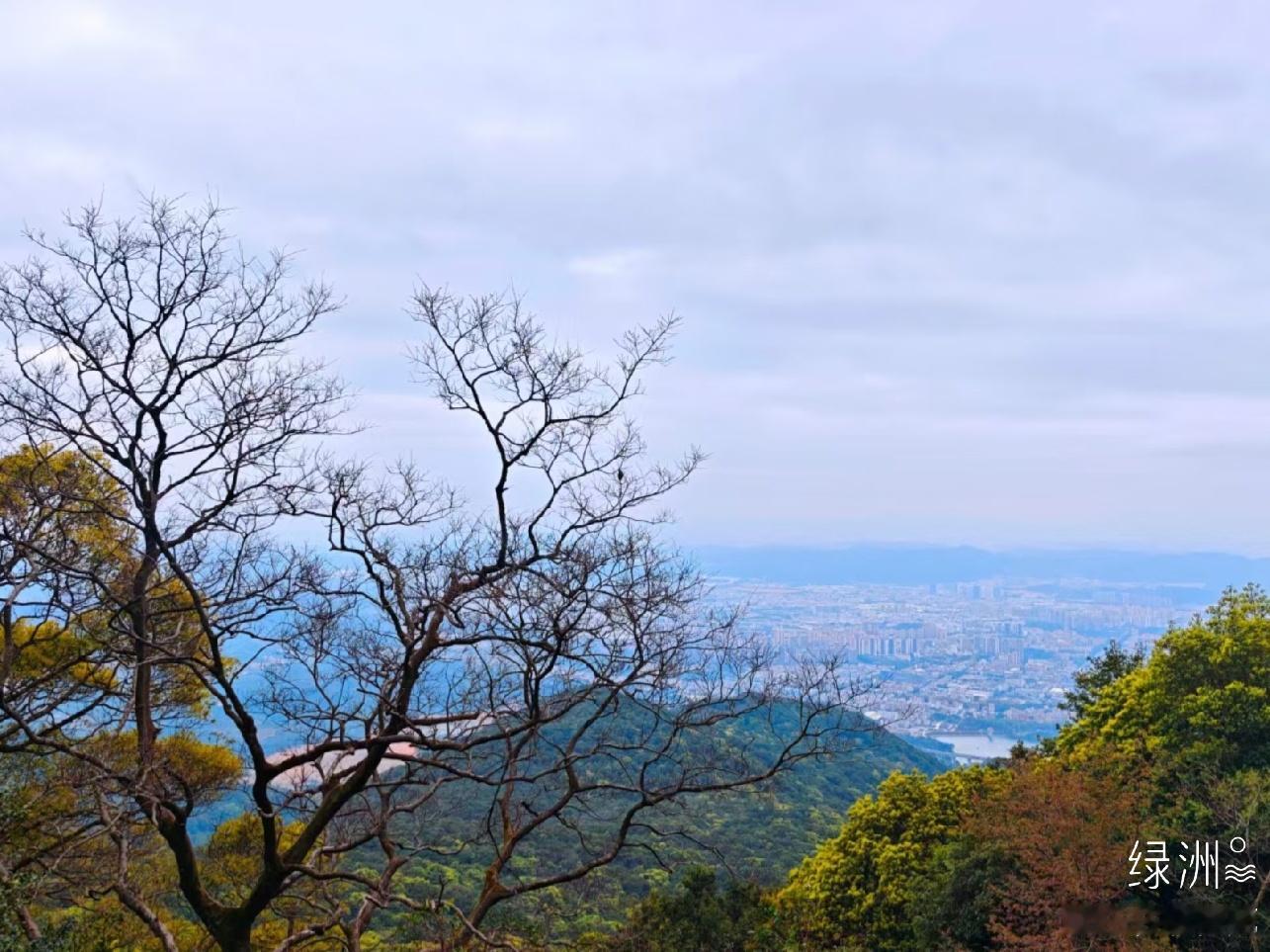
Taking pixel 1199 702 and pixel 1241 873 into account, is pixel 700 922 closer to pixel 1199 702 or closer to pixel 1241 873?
pixel 1241 873

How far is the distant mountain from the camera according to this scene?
130 meters

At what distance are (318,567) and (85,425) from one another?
1.91 meters

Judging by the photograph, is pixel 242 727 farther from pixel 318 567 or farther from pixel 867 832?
pixel 867 832

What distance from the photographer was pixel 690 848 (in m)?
23.0

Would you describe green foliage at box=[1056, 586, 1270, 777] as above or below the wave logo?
above

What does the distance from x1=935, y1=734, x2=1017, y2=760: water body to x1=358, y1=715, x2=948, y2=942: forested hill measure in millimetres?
17891

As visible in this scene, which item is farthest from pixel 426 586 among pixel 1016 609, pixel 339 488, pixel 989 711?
pixel 1016 609

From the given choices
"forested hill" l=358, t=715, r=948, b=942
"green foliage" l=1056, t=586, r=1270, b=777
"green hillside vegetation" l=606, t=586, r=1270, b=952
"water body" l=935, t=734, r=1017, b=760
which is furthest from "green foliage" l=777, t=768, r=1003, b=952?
"water body" l=935, t=734, r=1017, b=760

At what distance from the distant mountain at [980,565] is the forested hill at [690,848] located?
245 ft

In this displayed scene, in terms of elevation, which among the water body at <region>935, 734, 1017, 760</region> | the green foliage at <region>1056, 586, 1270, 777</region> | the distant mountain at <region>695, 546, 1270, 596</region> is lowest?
the water body at <region>935, 734, 1017, 760</region>

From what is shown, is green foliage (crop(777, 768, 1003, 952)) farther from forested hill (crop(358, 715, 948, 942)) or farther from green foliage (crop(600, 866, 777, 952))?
forested hill (crop(358, 715, 948, 942))

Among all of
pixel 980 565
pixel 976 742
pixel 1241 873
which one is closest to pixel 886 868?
pixel 1241 873

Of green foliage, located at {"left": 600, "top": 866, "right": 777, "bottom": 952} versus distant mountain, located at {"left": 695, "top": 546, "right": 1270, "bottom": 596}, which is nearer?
green foliage, located at {"left": 600, "top": 866, "right": 777, "bottom": 952}

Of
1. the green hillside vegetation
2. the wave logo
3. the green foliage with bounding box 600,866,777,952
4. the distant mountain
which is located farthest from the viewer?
the distant mountain
